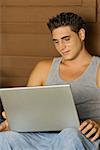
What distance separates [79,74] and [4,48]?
57 cm

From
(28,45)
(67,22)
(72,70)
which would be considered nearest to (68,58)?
(72,70)

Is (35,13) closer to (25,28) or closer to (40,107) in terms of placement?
(25,28)

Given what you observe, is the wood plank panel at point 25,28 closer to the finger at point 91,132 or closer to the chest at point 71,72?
the chest at point 71,72

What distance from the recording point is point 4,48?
8.27ft

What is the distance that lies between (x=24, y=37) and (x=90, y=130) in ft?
3.02

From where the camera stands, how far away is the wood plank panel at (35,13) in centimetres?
242

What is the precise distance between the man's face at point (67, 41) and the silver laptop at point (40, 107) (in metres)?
0.47

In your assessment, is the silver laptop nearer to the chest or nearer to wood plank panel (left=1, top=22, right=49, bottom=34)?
the chest

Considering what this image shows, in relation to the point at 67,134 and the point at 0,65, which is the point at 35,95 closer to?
the point at 67,134

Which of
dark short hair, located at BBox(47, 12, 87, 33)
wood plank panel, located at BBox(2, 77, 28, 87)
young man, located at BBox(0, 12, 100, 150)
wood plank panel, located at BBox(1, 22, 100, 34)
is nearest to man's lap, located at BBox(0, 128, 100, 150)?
young man, located at BBox(0, 12, 100, 150)

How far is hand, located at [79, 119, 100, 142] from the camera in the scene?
68.1 inches

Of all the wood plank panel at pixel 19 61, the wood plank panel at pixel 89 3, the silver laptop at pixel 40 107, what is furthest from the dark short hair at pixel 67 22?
the silver laptop at pixel 40 107

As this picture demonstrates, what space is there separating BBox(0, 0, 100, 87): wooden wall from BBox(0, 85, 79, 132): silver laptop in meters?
0.72

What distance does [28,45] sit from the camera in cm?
250
